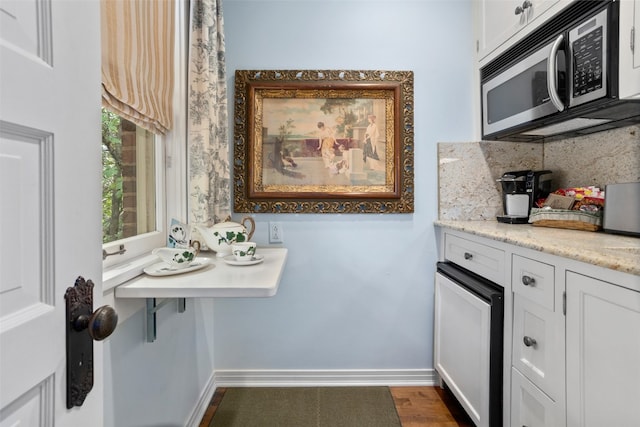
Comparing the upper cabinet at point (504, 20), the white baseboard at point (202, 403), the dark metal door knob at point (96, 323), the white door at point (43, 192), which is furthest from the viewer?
the white baseboard at point (202, 403)

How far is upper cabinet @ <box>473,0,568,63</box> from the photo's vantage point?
4.62 feet

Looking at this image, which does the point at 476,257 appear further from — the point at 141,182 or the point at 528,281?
the point at 141,182

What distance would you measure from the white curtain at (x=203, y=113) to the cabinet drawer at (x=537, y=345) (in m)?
1.34

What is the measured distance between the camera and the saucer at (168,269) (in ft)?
3.70

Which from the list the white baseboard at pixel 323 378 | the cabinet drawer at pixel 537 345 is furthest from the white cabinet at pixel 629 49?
the white baseboard at pixel 323 378

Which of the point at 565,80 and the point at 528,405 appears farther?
the point at 565,80

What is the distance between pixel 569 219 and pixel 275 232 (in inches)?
58.1

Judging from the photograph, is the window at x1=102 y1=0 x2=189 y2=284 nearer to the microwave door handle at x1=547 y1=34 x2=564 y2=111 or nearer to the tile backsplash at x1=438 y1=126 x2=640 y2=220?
the tile backsplash at x1=438 y1=126 x2=640 y2=220

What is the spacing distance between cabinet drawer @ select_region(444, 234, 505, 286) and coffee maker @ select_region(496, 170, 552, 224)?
31cm

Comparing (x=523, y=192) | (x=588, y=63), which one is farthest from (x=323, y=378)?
(x=588, y=63)

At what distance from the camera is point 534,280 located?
1.15 metres

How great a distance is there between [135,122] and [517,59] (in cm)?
173

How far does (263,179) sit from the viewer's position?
197cm

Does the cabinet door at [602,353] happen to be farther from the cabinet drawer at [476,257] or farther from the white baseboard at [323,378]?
the white baseboard at [323,378]
